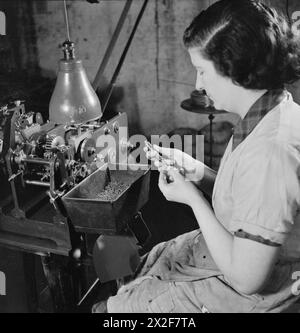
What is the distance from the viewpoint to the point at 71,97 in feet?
6.30

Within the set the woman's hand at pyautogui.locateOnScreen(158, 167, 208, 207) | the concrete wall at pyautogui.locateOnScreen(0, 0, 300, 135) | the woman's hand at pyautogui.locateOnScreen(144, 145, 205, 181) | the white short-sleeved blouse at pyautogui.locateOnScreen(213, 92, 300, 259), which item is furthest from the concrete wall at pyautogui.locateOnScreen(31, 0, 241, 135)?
the white short-sleeved blouse at pyautogui.locateOnScreen(213, 92, 300, 259)

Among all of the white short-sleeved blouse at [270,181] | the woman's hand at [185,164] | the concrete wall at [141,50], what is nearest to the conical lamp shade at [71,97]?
the woman's hand at [185,164]

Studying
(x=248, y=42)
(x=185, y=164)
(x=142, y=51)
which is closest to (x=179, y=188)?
(x=185, y=164)

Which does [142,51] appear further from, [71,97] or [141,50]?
[71,97]

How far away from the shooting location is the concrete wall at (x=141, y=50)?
465 centimetres

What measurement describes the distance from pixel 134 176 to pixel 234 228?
95cm

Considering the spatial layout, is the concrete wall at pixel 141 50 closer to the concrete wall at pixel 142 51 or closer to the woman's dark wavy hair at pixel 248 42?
the concrete wall at pixel 142 51

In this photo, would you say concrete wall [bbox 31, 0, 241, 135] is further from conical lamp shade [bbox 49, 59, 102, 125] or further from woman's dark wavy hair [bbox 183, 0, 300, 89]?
woman's dark wavy hair [bbox 183, 0, 300, 89]

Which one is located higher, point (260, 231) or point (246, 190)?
point (246, 190)

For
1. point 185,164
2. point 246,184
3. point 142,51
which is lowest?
point 185,164

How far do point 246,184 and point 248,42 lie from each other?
0.47 m

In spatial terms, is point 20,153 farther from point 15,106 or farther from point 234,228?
point 234,228

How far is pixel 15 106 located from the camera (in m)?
2.21
